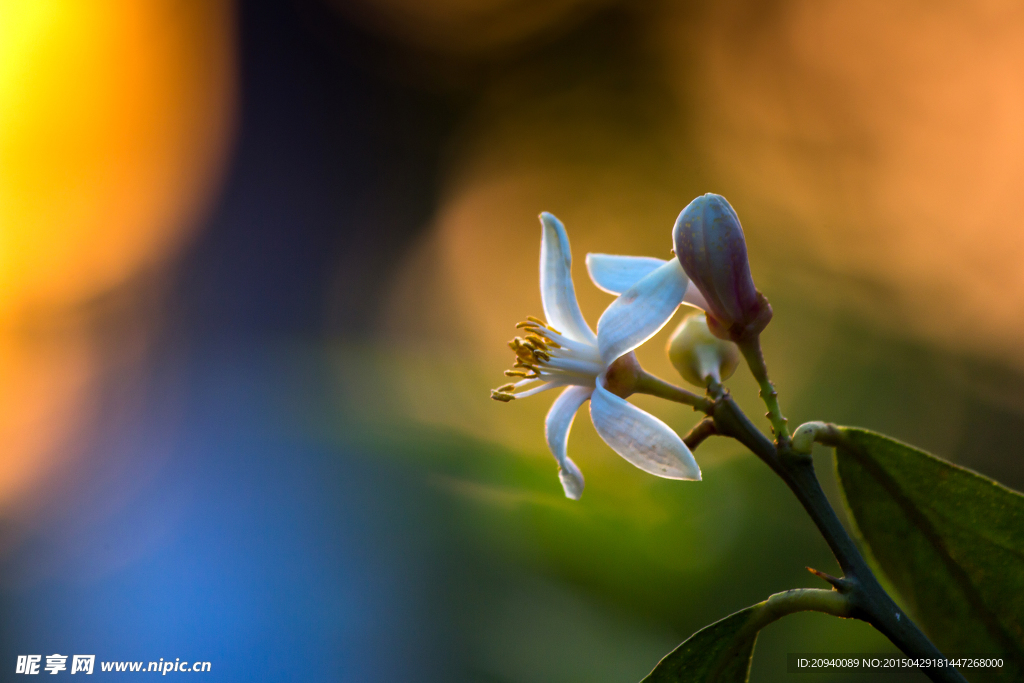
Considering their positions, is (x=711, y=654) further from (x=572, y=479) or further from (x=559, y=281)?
(x=559, y=281)

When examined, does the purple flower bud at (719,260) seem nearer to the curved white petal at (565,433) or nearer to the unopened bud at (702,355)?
the unopened bud at (702,355)

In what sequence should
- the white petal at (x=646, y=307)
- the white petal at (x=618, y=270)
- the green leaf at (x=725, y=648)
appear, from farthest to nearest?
the white petal at (x=618, y=270) < the white petal at (x=646, y=307) < the green leaf at (x=725, y=648)

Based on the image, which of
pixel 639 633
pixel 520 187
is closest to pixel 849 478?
pixel 639 633

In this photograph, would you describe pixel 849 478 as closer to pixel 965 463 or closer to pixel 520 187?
pixel 965 463

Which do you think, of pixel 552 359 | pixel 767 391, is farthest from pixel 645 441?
pixel 552 359

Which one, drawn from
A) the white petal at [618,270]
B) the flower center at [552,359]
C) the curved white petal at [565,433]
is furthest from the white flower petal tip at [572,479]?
the white petal at [618,270]

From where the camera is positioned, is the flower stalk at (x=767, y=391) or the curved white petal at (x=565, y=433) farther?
the curved white petal at (x=565, y=433)

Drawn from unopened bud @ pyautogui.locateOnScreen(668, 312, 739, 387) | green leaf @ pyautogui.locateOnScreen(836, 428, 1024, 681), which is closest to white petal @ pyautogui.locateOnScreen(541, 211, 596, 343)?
unopened bud @ pyautogui.locateOnScreen(668, 312, 739, 387)
